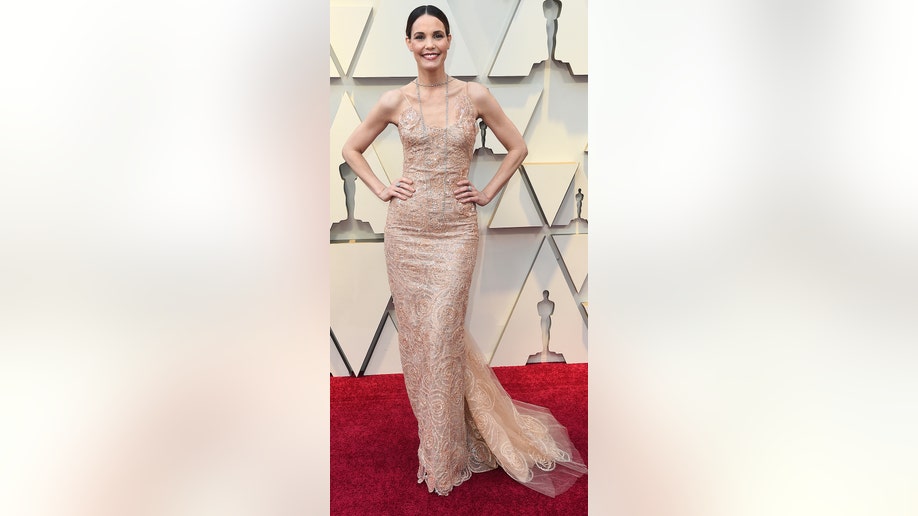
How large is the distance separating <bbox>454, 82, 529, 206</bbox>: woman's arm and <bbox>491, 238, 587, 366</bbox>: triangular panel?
130 cm

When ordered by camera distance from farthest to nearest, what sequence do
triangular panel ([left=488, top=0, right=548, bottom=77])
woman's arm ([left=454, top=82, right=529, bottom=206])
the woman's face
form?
triangular panel ([left=488, top=0, right=548, bottom=77]) < woman's arm ([left=454, top=82, right=529, bottom=206]) < the woman's face

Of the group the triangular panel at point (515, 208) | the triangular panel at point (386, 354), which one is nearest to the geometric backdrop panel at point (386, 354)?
the triangular panel at point (386, 354)

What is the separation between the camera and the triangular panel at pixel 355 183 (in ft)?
12.3

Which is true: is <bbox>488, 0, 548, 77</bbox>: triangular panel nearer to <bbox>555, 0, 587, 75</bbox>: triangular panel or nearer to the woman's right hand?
<bbox>555, 0, 587, 75</bbox>: triangular panel

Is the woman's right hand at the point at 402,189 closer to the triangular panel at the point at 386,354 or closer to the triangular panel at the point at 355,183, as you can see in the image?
the triangular panel at the point at 355,183

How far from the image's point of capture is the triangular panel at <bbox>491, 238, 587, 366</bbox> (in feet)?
13.3

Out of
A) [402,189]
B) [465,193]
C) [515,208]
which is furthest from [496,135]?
[515,208]

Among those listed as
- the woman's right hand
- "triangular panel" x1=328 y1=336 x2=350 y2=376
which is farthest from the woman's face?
"triangular panel" x1=328 y1=336 x2=350 y2=376

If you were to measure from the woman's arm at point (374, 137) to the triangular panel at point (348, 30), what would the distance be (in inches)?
42.7

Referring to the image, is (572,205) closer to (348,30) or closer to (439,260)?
(348,30)

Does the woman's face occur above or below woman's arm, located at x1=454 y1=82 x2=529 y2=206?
above
